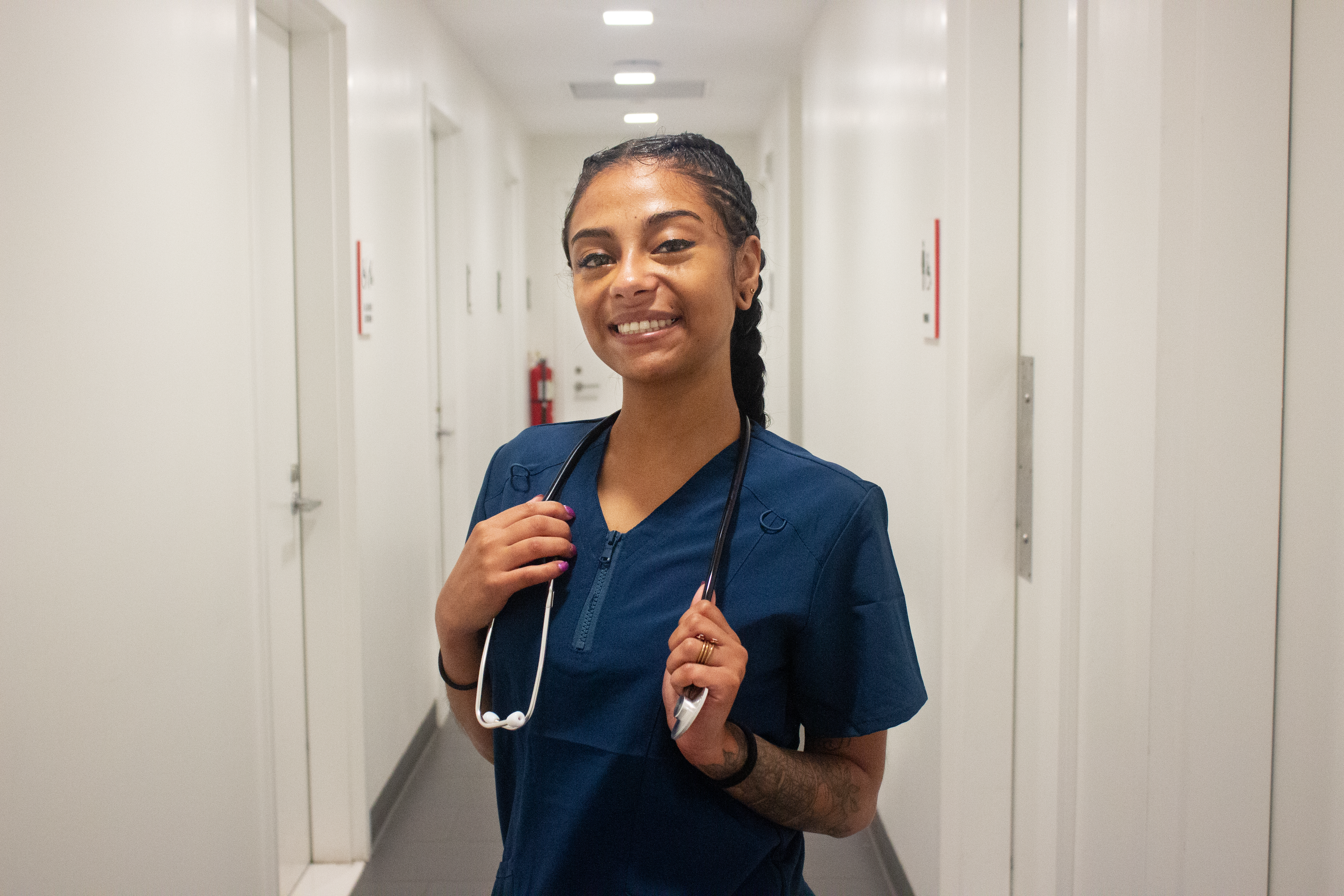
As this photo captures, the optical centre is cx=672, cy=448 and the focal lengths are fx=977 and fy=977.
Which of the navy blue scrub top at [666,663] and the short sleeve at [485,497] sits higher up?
the short sleeve at [485,497]

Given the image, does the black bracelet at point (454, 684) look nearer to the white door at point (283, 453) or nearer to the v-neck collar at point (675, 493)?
the v-neck collar at point (675, 493)

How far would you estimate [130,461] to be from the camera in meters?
1.49

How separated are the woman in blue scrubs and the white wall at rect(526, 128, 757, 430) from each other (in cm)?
582

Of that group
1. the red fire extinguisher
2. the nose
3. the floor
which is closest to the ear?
the nose

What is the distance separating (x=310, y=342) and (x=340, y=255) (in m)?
0.24

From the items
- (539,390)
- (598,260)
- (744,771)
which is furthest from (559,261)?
(744,771)

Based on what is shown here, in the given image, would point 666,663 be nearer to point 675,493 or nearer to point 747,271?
point 675,493

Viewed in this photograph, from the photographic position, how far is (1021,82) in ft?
5.93

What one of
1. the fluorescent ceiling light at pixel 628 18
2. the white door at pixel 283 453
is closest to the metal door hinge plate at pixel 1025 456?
the white door at pixel 283 453

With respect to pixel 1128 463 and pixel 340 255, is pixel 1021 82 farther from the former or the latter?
pixel 340 255

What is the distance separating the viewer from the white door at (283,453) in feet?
7.81

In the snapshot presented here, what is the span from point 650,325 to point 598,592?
26 centimetres

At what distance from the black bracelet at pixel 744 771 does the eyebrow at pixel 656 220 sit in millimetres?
476

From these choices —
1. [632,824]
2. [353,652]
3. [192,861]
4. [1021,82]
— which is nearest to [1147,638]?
[632,824]
